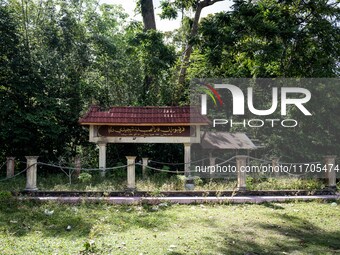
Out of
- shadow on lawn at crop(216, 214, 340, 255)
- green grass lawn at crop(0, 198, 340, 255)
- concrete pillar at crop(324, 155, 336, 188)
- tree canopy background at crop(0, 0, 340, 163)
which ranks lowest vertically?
shadow on lawn at crop(216, 214, 340, 255)

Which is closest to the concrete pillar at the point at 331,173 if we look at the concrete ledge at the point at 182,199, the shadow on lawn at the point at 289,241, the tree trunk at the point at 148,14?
the concrete ledge at the point at 182,199

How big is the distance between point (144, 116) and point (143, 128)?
19.5 inches

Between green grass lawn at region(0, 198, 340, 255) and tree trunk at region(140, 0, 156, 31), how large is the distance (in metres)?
13.3

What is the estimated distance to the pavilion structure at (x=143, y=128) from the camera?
44.5ft

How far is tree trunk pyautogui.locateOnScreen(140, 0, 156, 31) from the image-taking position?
64.3ft

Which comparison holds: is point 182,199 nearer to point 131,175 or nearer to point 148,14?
point 131,175

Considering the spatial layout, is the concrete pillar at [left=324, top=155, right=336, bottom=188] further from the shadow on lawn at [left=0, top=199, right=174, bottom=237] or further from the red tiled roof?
the shadow on lawn at [left=0, top=199, right=174, bottom=237]

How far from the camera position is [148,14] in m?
19.6

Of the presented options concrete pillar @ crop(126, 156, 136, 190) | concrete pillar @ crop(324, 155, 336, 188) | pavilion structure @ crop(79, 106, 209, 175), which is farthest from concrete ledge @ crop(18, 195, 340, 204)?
pavilion structure @ crop(79, 106, 209, 175)

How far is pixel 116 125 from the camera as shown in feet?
45.1

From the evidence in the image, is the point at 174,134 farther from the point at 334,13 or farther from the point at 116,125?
the point at 334,13

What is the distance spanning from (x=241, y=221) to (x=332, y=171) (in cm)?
466

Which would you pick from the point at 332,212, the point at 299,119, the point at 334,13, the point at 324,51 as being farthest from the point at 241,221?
the point at 299,119

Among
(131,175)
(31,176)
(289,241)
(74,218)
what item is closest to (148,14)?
(131,175)
